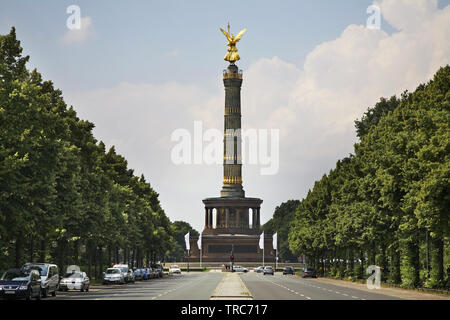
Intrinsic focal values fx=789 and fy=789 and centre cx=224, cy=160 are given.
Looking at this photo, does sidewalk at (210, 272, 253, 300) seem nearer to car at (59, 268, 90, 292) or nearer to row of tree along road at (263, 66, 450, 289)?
car at (59, 268, 90, 292)

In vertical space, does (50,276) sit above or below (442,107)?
below

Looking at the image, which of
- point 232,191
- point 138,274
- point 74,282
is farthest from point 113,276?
point 232,191

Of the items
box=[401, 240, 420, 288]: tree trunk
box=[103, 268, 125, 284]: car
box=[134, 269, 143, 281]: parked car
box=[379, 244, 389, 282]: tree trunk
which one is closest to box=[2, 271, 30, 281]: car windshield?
box=[401, 240, 420, 288]: tree trunk

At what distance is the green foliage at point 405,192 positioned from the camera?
45.3 m

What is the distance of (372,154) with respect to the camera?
2653 inches

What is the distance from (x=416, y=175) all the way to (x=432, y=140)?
4.52 m

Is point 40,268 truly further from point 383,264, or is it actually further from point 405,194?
point 383,264

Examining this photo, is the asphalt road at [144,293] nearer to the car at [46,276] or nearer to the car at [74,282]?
the car at [74,282]

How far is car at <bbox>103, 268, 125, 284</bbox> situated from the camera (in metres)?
76.0

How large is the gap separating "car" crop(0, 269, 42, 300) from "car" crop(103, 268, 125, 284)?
96.9 feet

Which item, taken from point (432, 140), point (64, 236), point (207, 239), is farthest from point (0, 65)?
point (207, 239)

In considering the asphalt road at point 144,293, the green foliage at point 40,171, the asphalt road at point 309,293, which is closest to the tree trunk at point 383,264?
the asphalt road at point 309,293
